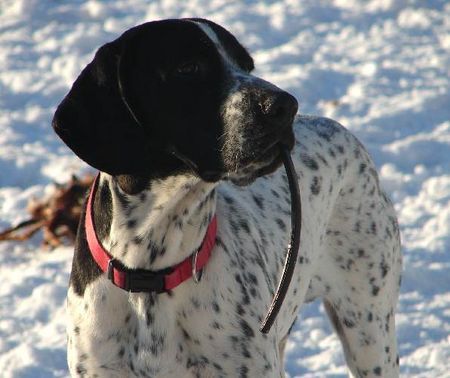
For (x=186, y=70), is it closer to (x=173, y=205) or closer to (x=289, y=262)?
(x=173, y=205)

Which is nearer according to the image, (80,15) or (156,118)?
(156,118)

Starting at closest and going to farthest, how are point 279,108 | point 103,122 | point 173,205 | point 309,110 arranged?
point 279,108 → point 103,122 → point 173,205 → point 309,110

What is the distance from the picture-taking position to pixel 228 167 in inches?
128

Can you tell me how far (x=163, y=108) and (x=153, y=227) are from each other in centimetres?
39

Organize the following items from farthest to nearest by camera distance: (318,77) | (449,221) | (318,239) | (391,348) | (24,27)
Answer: (24,27) → (318,77) → (449,221) → (391,348) → (318,239)

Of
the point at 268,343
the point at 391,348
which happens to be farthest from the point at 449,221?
the point at 268,343

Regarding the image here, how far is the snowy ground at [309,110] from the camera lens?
17.9 feet

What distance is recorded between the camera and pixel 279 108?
3.13 m

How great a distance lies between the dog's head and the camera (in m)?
3.25

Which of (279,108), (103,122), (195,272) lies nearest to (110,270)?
(195,272)

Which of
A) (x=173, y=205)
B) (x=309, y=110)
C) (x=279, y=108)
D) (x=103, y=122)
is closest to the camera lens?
(x=279, y=108)

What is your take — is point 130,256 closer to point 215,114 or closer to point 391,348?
point 215,114

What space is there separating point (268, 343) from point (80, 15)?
6683 millimetres

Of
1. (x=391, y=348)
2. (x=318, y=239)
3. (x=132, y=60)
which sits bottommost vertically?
(x=391, y=348)
